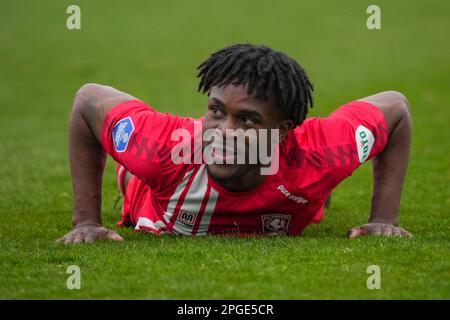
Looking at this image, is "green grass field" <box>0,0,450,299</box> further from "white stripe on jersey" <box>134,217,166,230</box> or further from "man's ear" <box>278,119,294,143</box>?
"man's ear" <box>278,119,294,143</box>

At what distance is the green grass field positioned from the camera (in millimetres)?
→ 6156

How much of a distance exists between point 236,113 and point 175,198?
958 millimetres

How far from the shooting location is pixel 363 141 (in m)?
7.54

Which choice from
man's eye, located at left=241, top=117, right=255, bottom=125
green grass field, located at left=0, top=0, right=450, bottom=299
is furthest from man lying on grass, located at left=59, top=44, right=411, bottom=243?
green grass field, located at left=0, top=0, right=450, bottom=299

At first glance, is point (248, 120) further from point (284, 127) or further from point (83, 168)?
point (83, 168)

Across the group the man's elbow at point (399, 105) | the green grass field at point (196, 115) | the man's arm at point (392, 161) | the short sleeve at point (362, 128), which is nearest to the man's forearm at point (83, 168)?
the green grass field at point (196, 115)

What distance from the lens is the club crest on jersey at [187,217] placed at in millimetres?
7496

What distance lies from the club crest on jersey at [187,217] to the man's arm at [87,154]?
1.76 ft

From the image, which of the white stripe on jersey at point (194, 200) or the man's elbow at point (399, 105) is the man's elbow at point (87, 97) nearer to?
the white stripe on jersey at point (194, 200)

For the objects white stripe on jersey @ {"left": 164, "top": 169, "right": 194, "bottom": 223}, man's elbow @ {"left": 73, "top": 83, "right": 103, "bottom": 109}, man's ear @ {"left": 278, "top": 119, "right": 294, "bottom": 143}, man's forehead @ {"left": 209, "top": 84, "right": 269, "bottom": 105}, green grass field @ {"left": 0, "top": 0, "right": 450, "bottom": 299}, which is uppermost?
man's forehead @ {"left": 209, "top": 84, "right": 269, "bottom": 105}

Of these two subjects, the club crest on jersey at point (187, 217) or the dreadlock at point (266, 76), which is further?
the club crest on jersey at point (187, 217)

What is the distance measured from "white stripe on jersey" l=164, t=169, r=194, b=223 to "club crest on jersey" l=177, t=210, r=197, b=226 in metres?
0.08

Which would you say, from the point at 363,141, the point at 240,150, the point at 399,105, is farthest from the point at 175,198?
the point at 399,105
